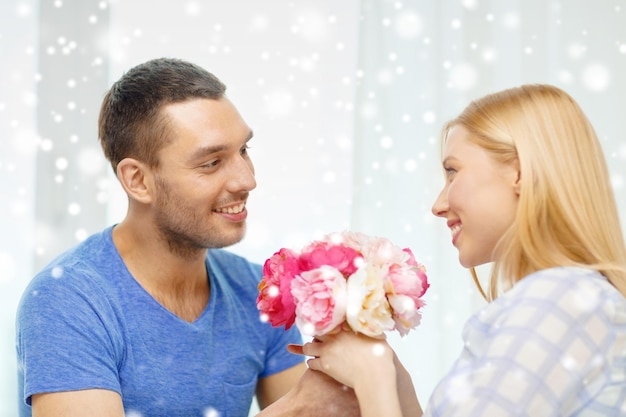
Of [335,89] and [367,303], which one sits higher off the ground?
[335,89]

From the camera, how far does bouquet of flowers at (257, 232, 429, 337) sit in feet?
4.39

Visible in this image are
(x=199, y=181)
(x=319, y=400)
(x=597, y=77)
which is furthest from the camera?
(x=597, y=77)

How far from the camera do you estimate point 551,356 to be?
3.75 feet

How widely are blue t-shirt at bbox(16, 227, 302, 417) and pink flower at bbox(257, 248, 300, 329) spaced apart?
1.35ft

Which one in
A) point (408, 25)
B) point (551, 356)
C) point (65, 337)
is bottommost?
point (65, 337)

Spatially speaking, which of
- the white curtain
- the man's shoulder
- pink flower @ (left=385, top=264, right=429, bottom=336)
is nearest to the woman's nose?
pink flower @ (left=385, top=264, right=429, bottom=336)

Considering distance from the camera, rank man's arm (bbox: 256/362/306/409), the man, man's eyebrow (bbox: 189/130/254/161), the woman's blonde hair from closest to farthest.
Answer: the woman's blonde hair < the man < man's eyebrow (bbox: 189/130/254/161) < man's arm (bbox: 256/362/306/409)

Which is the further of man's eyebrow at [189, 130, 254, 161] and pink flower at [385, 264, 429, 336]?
man's eyebrow at [189, 130, 254, 161]

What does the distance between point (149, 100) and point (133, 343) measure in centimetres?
59

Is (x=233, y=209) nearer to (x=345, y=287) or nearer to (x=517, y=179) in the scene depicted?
(x=345, y=287)

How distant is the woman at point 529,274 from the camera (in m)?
1.15

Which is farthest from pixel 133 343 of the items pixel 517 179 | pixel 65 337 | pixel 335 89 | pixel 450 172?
pixel 335 89

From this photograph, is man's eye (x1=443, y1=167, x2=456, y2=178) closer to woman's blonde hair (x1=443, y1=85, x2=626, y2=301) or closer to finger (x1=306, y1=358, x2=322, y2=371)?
woman's blonde hair (x1=443, y1=85, x2=626, y2=301)

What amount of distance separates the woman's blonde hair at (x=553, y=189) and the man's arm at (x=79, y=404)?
0.83m
